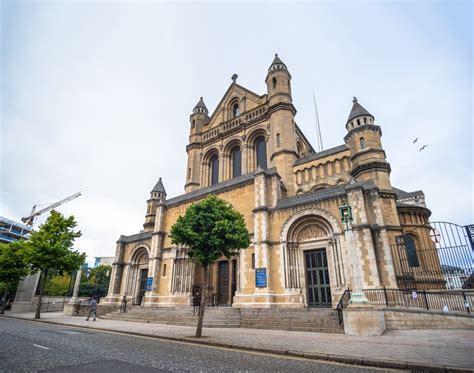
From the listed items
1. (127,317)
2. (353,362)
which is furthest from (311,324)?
(127,317)

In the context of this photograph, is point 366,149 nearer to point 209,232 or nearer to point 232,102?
point 209,232

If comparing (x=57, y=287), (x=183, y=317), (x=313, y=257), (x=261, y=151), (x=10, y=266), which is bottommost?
(x=183, y=317)

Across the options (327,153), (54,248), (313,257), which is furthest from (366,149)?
(54,248)

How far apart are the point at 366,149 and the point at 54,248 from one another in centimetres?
2604

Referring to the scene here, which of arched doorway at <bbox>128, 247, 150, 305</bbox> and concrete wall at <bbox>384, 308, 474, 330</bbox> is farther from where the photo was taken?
arched doorway at <bbox>128, 247, 150, 305</bbox>

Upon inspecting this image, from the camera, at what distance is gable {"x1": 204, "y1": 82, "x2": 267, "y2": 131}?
1212 inches

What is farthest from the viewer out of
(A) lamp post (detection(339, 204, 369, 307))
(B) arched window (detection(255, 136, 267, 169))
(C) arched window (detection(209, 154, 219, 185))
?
(C) arched window (detection(209, 154, 219, 185))

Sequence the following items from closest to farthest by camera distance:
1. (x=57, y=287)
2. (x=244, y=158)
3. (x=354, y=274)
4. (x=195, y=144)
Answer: (x=354, y=274)
(x=244, y=158)
(x=195, y=144)
(x=57, y=287)

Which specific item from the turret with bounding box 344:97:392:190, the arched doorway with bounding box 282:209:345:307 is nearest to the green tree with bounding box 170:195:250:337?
the arched doorway with bounding box 282:209:345:307

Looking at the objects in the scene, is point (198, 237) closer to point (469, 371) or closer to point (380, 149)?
point (469, 371)

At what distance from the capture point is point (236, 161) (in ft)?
96.7

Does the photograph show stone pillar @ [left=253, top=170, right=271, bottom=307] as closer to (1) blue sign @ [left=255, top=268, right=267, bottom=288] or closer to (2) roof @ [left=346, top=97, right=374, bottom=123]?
(1) blue sign @ [left=255, top=268, right=267, bottom=288]

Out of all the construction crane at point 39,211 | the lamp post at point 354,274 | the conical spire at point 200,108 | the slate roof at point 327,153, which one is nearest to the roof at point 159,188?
the conical spire at point 200,108

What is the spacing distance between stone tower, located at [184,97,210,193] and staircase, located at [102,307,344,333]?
15020 mm
